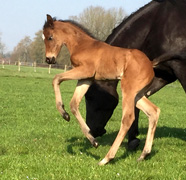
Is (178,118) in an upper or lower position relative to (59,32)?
lower

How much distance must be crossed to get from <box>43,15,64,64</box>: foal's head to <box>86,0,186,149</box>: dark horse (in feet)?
4.40

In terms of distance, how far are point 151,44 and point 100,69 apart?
1.83 metres

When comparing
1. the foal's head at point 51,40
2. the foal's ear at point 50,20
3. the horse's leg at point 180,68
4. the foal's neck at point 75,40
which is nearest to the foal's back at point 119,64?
the foal's neck at point 75,40

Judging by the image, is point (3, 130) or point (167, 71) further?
point (3, 130)

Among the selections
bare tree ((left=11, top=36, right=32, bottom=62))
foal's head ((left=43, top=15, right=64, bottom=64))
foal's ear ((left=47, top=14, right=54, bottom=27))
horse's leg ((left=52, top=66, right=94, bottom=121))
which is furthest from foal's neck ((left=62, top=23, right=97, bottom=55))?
bare tree ((left=11, top=36, right=32, bottom=62))

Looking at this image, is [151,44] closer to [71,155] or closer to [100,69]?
[100,69]

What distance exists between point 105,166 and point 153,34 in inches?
116

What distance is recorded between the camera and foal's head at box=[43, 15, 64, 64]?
548cm

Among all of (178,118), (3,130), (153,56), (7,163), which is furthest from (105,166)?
(178,118)

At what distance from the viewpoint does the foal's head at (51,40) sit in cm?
548

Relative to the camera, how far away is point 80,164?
16.1 feet

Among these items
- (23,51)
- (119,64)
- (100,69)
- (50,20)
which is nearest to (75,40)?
(50,20)

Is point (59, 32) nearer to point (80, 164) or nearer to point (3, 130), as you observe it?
point (80, 164)

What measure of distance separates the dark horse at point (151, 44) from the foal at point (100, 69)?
1010 millimetres
